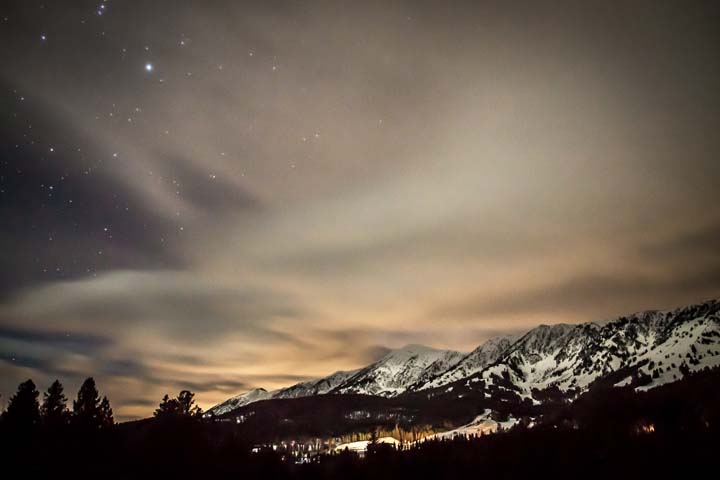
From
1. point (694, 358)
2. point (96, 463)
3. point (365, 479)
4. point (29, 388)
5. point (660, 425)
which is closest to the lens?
point (96, 463)

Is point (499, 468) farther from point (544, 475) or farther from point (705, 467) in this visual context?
point (705, 467)

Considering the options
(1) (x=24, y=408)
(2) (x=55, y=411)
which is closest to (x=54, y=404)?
(2) (x=55, y=411)

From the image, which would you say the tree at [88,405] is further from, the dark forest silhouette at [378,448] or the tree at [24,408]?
the tree at [24,408]

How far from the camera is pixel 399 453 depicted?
4656 inches

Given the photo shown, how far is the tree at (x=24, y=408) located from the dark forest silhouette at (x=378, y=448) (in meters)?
0.19

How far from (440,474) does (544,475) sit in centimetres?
2813

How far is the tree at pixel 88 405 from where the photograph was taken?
10769 cm

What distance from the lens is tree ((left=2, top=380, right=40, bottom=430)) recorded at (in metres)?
84.8

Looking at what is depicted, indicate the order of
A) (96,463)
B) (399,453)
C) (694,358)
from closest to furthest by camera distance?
(96,463) → (399,453) → (694,358)

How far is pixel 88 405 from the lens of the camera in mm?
112250

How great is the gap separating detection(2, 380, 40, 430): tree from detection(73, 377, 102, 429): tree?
19.6 metres

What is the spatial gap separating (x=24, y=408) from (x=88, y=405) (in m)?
27.0

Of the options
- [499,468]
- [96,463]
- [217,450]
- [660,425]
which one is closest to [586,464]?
[499,468]

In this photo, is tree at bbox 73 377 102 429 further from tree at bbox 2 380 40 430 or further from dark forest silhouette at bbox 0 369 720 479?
tree at bbox 2 380 40 430
